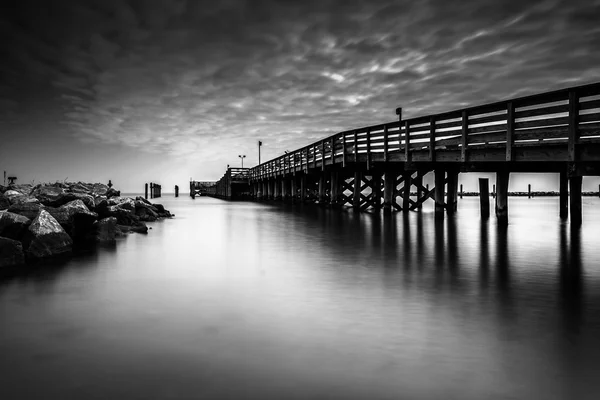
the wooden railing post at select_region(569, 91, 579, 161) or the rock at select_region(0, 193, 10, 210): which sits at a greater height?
the wooden railing post at select_region(569, 91, 579, 161)

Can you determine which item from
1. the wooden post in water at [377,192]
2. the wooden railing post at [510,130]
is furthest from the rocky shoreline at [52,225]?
the wooden post in water at [377,192]

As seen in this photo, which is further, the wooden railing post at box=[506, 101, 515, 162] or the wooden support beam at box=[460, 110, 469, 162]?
the wooden support beam at box=[460, 110, 469, 162]

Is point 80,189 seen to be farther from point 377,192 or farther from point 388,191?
point 377,192

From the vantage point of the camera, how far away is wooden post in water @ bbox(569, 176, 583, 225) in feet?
50.8

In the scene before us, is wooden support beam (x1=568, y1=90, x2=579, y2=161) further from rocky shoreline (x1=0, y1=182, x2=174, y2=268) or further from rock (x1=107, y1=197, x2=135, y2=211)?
rock (x1=107, y1=197, x2=135, y2=211)

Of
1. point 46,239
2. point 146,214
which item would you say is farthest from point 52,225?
point 146,214

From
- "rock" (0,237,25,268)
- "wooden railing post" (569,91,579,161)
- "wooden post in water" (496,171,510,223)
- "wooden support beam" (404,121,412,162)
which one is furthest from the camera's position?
"wooden support beam" (404,121,412,162)

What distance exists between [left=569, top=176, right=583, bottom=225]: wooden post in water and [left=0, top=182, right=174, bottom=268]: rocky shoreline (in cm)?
1539

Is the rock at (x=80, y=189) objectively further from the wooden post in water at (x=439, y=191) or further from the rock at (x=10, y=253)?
the wooden post in water at (x=439, y=191)

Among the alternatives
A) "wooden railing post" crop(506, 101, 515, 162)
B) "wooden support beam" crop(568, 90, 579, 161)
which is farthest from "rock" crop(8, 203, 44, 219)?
"wooden support beam" crop(568, 90, 579, 161)

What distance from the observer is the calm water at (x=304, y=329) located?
2922 mm

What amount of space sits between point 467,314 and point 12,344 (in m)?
4.46

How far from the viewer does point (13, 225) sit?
8.49 metres

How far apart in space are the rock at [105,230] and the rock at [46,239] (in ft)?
6.91
